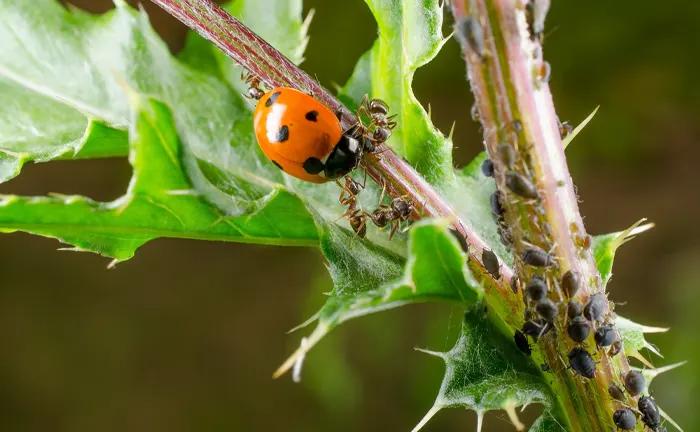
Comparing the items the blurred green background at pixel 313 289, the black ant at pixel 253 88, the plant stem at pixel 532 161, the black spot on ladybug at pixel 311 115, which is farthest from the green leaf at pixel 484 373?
the blurred green background at pixel 313 289

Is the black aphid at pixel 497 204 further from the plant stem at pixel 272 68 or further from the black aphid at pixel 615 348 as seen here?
the black aphid at pixel 615 348

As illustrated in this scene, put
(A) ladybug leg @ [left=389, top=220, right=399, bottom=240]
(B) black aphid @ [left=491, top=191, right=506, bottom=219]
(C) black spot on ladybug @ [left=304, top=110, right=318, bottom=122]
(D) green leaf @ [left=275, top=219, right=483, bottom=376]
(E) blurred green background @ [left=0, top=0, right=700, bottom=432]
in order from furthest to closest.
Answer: (E) blurred green background @ [left=0, top=0, right=700, bottom=432], (C) black spot on ladybug @ [left=304, top=110, right=318, bottom=122], (A) ladybug leg @ [left=389, top=220, right=399, bottom=240], (B) black aphid @ [left=491, top=191, right=506, bottom=219], (D) green leaf @ [left=275, top=219, right=483, bottom=376]

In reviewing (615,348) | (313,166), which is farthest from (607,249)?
(313,166)

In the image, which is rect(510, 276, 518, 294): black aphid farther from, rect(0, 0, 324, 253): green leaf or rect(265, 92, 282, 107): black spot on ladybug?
rect(265, 92, 282, 107): black spot on ladybug

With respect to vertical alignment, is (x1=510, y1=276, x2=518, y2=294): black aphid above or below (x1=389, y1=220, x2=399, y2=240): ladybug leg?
above

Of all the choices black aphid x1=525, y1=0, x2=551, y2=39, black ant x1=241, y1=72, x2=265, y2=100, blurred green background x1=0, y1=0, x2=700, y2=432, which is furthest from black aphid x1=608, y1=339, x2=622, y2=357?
blurred green background x1=0, y1=0, x2=700, y2=432

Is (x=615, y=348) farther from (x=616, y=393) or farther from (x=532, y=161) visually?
(x=532, y=161)

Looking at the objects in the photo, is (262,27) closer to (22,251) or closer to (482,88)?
(482,88)

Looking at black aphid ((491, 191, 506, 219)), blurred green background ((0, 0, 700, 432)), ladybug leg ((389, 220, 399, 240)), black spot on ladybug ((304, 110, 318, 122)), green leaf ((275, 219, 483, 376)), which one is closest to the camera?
green leaf ((275, 219, 483, 376))
